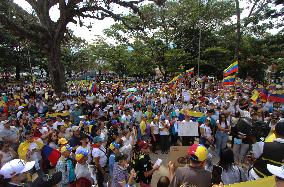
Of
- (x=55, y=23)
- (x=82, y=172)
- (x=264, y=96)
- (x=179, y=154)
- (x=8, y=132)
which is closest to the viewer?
(x=179, y=154)

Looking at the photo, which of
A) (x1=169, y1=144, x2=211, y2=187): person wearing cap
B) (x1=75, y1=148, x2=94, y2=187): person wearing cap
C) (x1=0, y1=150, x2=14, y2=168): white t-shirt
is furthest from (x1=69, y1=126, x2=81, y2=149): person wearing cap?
(x1=169, y1=144, x2=211, y2=187): person wearing cap

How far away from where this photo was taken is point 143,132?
11.6 m

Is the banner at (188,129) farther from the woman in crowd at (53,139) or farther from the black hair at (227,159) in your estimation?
the black hair at (227,159)

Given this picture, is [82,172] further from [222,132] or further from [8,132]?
[222,132]

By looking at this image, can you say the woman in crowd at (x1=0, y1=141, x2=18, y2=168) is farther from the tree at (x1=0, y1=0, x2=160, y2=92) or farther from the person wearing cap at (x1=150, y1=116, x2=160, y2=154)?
the tree at (x1=0, y1=0, x2=160, y2=92)

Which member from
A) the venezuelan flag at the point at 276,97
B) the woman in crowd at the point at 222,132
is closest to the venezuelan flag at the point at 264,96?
the venezuelan flag at the point at 276,97

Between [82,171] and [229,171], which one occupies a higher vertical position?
[229,171]

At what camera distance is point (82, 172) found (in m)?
5.73

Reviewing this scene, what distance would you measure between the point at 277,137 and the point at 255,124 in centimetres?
126

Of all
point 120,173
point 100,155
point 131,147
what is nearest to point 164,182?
point 120,173

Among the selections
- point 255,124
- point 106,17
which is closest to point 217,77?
point 106,17

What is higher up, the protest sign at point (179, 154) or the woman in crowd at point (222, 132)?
the protest sign at point (179, 154)

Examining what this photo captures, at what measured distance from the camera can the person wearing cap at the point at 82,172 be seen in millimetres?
5645

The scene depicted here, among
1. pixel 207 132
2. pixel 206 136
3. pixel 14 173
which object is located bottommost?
pixel 206 136
